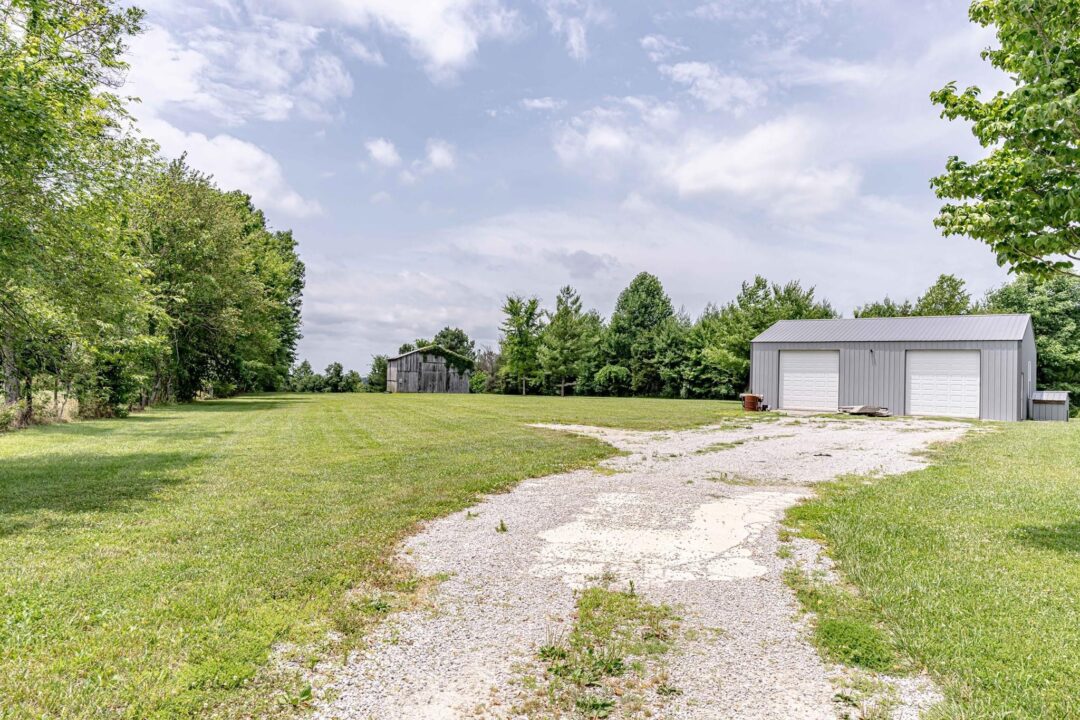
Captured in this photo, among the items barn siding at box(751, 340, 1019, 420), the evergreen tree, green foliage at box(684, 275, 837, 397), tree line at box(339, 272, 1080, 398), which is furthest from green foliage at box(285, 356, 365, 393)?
barn siding at box(751, 340, 1019, 420)

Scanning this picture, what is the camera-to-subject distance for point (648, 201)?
21.6 meters

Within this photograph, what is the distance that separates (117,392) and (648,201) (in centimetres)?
1915

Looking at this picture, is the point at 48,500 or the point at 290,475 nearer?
the point at 48,500

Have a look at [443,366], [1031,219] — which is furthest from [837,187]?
[443,366]

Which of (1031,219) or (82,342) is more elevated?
(1031,219)

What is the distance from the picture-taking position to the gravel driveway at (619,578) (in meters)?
2.62

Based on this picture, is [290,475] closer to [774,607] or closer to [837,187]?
[774,607]

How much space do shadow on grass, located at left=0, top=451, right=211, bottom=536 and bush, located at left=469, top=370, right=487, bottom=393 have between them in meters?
39.4

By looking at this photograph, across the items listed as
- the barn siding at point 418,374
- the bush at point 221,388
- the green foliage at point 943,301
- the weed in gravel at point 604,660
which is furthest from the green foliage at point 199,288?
the green foliage at point 943,301

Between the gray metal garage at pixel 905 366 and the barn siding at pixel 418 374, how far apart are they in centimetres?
2831

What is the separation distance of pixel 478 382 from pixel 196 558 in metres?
45.5

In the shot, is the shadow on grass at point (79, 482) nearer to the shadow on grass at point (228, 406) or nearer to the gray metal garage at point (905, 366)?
the shadow on grass at point (228, 406)

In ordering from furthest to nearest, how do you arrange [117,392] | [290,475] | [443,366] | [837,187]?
[443,366] < [117,392] < [837,187] < [290,475]

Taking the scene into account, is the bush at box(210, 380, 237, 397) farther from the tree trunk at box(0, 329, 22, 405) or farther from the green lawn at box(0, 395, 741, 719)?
the green lawn at box(0, 395, 741, 719)
